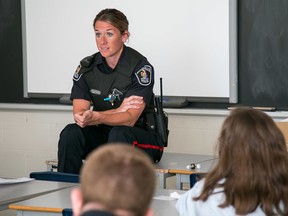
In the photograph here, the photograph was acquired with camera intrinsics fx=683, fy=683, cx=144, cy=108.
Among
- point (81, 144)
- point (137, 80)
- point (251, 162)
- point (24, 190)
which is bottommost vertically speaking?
point (24, 190)

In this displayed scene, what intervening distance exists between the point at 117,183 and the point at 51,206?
67.4 inches

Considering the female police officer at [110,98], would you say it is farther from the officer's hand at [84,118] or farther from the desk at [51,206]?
the desk at [51,206]

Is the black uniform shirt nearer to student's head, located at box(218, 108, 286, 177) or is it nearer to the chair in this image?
the chair

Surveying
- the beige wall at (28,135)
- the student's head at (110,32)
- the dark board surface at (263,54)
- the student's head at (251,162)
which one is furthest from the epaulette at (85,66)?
the student's head at (251,162)

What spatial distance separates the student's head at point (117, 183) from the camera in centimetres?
106

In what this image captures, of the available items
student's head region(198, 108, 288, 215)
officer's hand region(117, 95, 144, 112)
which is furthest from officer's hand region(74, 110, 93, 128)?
student's head region(198, 108, 288, 215)

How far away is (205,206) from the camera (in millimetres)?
2215

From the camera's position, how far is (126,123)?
4180 mm

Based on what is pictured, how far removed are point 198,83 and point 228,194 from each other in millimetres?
3071

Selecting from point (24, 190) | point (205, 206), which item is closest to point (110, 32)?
point (24, 190)

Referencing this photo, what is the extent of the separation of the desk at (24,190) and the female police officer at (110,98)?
0.72 m

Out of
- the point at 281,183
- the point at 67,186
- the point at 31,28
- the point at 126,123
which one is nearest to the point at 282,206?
the point at 281,183

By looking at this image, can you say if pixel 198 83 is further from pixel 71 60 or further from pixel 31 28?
pixel 31 28

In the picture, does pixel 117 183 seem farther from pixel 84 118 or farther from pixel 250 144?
pixel 84 118
